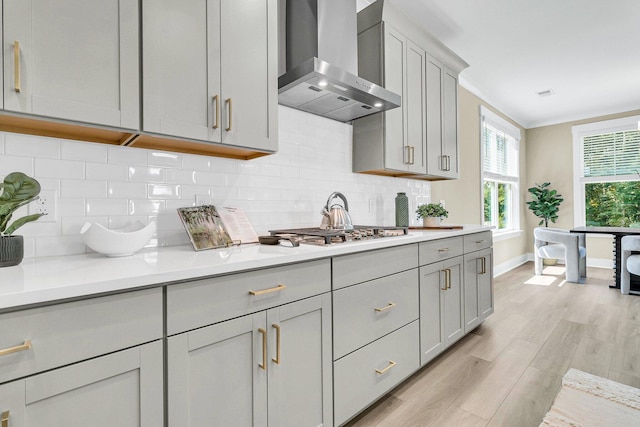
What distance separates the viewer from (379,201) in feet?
9.65

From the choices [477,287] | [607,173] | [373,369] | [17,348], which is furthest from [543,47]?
[17,348]

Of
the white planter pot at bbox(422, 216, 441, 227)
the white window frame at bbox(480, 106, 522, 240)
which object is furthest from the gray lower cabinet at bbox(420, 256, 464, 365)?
the white window frame at bbox(480, 106, 522, 240)

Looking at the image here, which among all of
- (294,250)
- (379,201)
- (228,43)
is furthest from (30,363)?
(379,201)

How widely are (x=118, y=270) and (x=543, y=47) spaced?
450 cm

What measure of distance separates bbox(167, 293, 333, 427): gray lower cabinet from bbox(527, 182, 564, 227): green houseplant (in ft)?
20.4

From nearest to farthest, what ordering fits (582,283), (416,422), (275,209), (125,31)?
1. (125,31)
2. (416,422)
3. (275,209)
4. (582,283)

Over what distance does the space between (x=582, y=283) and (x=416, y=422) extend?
14.6ft

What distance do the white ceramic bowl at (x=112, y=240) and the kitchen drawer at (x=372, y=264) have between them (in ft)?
2.67

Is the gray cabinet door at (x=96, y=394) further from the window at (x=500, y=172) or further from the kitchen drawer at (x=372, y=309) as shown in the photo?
the window at (x=500, y=172)

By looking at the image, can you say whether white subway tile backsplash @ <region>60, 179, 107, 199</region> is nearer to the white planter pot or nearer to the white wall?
the white wall

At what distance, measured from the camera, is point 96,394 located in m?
0.88

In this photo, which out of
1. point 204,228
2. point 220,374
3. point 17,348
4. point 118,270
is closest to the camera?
point 17,348

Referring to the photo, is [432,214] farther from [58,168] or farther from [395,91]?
[58,168]

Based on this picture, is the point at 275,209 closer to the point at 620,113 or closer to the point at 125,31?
the point at 125,31
